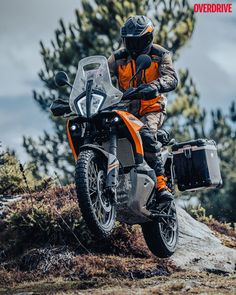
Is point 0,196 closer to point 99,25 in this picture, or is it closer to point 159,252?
point 159,252

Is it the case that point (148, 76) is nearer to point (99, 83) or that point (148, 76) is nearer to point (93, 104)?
point (99, 83)

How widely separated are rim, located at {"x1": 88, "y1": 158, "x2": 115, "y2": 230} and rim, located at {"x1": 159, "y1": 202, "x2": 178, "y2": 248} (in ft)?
4.55

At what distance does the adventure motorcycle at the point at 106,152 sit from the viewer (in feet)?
26.5

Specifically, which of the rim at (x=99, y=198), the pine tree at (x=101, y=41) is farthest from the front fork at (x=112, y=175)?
the pine tree at (x=101, y=41)

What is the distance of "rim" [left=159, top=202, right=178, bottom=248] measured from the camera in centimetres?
963

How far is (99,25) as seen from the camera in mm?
32375

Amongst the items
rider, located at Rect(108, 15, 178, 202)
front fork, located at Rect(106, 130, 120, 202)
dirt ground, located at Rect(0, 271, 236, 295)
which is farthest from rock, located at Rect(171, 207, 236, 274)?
front fork, located at Rect(106, 130, 120, 202)

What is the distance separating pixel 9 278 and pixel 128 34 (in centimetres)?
341

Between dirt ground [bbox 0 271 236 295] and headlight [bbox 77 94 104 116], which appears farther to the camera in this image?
headlight [bbox 77 94 104 116]

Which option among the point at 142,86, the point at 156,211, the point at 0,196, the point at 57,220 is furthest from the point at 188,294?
the point at 0,196

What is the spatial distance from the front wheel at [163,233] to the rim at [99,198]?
118 cm

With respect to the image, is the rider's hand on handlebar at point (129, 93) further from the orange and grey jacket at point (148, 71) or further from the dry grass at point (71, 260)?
the dry grass at point (71, 260)

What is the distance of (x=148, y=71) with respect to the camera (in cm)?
943

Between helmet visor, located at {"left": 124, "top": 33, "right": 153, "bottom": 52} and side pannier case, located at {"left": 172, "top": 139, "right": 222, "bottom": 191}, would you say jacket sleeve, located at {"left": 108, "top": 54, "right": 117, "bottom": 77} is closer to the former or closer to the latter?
helmet visor, located at {"left": 124, "top": 33, "right": 153, "bottom": 52}
